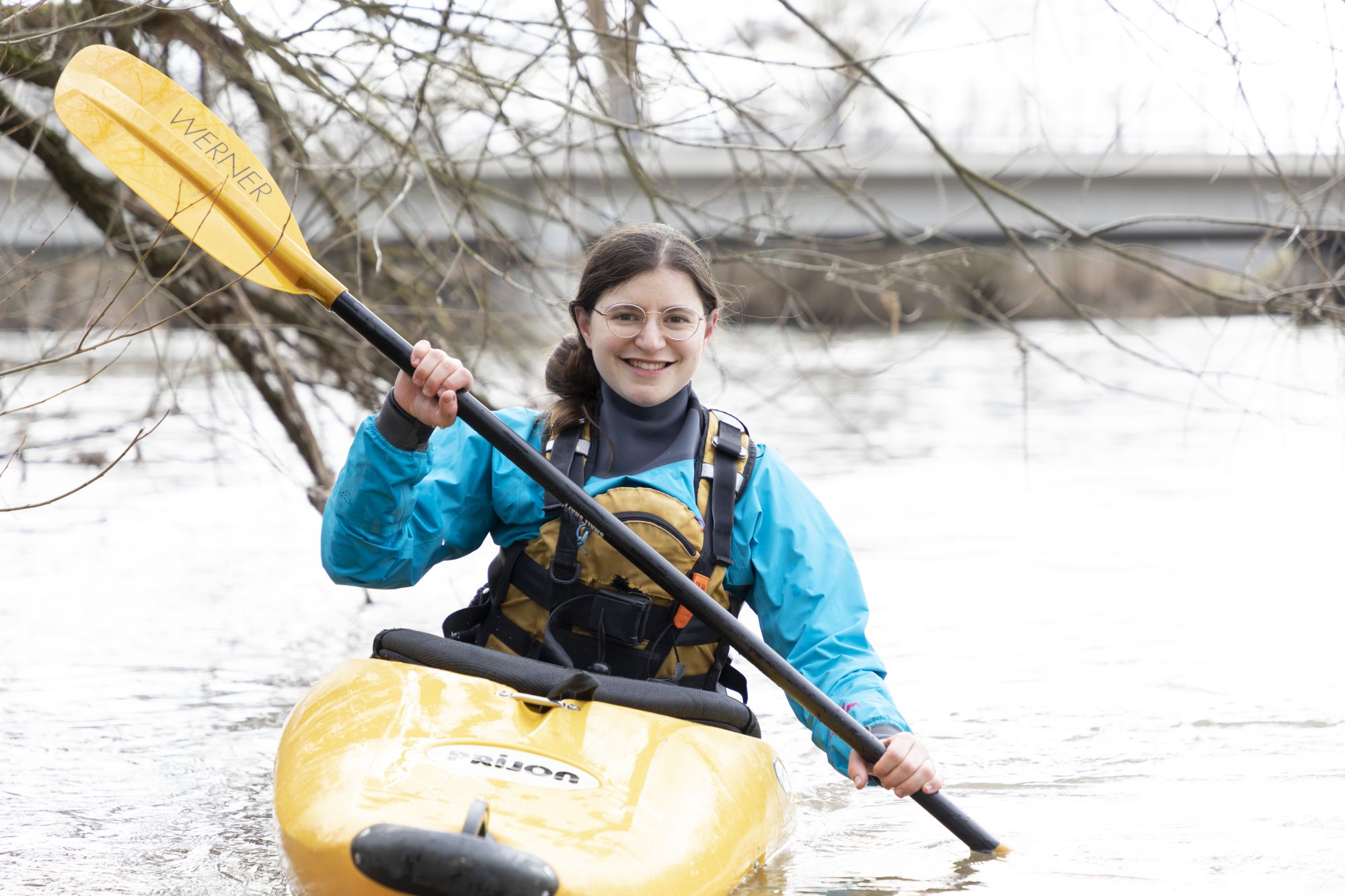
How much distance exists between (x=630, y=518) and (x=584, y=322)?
400 mm

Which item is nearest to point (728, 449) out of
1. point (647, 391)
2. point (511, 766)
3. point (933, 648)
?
point (647, 391)

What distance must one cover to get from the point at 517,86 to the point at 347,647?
1863mm

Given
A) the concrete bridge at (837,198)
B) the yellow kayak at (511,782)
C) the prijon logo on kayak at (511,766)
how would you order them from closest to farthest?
the yellow kayak at (511,782) < the prijon logo on kayak at (511,766) < the concrete bridge at (837,198)

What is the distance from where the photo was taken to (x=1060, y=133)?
3.13m

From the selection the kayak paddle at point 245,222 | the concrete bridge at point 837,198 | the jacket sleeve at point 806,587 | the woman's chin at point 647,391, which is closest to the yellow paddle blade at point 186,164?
the kayak paddle at point 245,222

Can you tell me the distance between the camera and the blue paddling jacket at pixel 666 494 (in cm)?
220

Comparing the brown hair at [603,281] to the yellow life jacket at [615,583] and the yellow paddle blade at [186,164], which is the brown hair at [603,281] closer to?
the yellow life jacket at [615,583]

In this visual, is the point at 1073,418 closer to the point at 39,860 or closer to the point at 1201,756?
the point at 1201,756

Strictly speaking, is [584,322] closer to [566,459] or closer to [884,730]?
[566,459]

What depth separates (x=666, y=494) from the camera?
2.28 meters

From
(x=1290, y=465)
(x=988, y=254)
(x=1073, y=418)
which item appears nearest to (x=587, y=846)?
(x=988, y=254)

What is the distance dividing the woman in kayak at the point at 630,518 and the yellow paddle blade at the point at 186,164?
379 mm

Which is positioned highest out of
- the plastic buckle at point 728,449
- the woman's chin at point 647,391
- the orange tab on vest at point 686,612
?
the woman's chin at point 647,391

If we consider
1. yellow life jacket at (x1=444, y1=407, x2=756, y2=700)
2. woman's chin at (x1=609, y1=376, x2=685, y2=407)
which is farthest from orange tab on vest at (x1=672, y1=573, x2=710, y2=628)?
woman's chin at (x1=609, y1=376, x2=685, y2=407)
